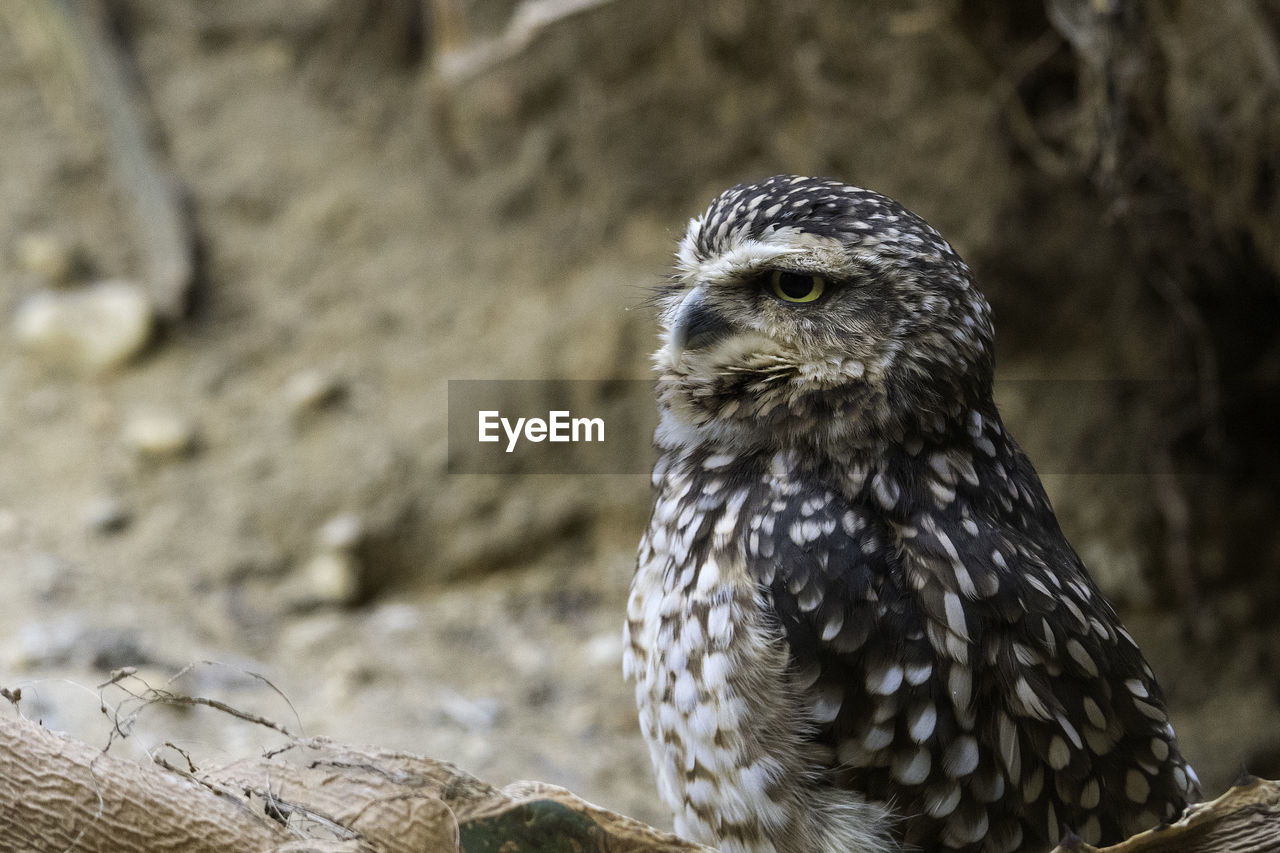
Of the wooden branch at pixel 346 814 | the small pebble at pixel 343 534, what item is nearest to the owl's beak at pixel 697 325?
the wooden branch at pixel 346 814

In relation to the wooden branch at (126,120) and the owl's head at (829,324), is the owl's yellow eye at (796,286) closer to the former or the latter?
the owl's head at (829,324)

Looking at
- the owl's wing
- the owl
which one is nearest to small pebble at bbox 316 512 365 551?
the owl

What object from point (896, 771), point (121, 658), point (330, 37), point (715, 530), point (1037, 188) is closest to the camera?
point (896, 771)

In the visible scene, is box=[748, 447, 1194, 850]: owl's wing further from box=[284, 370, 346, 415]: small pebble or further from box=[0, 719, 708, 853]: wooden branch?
box=[284, 370, 346, 415]: small pebble

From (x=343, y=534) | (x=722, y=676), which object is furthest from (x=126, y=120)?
(x=722, y=676)

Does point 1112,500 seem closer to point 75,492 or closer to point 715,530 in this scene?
point 715,530

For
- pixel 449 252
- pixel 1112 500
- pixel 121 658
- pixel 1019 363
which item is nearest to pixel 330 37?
pixel 449 252
